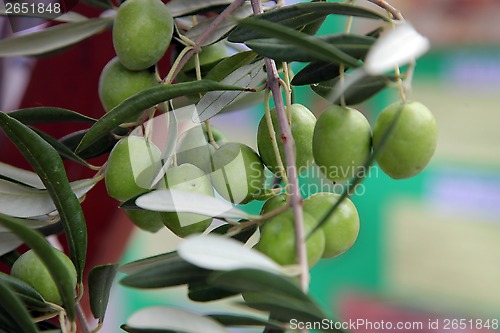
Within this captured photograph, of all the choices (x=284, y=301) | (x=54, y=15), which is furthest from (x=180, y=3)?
(x=284, y=301)

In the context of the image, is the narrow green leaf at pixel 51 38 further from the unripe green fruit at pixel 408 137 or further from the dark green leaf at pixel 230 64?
the unripe green fruit at pixel 408 137

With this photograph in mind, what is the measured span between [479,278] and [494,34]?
1.11m

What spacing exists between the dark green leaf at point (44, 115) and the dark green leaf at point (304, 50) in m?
0.19

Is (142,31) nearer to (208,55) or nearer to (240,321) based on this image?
(208,55)

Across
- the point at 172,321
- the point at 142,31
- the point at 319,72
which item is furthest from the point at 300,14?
the point at 172,321

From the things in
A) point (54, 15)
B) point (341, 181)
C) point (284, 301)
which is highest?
point (54, 15)

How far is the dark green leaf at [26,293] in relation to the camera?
46 cm

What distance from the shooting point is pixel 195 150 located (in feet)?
1.74

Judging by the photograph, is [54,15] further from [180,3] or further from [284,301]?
[284,301]

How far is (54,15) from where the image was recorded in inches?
25.5

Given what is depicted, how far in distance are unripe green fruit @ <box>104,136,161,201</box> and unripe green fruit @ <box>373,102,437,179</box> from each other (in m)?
0.18

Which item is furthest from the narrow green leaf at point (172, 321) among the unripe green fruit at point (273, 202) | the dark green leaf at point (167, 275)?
the unripe green fruit at point (273, 202)

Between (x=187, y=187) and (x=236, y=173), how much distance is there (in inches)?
1.9

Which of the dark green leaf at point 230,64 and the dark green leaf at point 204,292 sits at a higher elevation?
the dark green leaf at point 230,64
